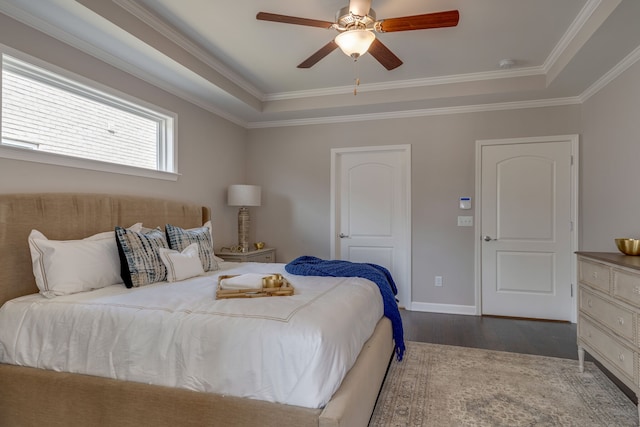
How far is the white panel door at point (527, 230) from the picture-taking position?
13.0 ft

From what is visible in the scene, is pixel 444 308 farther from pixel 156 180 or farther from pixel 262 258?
pixel 156 180

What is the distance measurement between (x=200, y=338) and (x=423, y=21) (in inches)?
83.8

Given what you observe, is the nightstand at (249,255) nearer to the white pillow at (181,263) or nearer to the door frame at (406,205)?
the door frame at (406,205)

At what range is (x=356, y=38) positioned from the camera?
7.37 ft

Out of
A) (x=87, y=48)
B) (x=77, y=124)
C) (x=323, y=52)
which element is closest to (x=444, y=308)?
(x=323, y=52)

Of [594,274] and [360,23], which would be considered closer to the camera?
[360,23]

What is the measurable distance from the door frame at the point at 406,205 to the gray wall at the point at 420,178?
0.06 metres

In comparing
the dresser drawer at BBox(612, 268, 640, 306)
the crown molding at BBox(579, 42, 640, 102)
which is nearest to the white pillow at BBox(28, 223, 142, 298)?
the dresser drawer at BBox(612, 268, 640, 306)

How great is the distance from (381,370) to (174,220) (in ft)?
7.67

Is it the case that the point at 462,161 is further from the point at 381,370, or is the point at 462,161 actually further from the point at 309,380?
the point at 309,380

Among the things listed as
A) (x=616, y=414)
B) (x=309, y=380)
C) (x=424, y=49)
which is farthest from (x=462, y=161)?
(x=309, y=380)

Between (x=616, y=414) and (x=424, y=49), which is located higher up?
(x=424, y=49)

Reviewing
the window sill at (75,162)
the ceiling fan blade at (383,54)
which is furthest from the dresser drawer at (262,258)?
the ceiling fan blade at (383,54)

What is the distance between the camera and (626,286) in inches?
81.7
